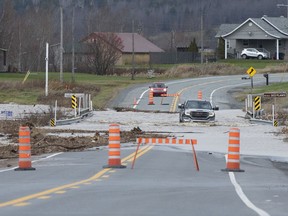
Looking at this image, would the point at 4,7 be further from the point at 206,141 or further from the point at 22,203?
the point at 22,203

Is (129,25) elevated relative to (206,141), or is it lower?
elevated

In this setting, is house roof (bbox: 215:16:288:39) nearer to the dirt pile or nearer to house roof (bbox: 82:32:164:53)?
house roof (bbox: 82:32:164:53)

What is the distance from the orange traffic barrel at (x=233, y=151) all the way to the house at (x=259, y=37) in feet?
367

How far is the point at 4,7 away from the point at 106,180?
109 m

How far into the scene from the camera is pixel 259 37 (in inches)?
5251

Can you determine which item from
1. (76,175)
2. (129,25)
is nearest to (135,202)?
(76,175)

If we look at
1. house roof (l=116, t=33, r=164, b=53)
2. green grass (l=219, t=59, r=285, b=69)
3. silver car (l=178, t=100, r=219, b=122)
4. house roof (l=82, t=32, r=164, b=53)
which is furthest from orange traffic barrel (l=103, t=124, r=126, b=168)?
house roof (l=116, t=33, r=164, b=53)

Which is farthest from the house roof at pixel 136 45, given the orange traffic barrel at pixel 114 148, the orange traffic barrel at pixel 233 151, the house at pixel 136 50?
the orange traffic barrel at pixel 233 151

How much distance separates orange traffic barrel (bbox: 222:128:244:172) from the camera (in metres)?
20.9

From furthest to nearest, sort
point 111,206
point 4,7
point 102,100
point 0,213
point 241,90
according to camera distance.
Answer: point 4,7 < point 241,90 < point 102,100 < point 111,206 < point 0,213

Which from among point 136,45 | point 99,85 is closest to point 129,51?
point 136,45

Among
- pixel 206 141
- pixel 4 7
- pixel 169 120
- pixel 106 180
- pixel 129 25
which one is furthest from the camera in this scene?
pixel 129 25

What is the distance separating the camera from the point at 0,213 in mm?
12047

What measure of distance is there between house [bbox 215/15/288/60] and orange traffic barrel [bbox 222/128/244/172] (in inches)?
4407
